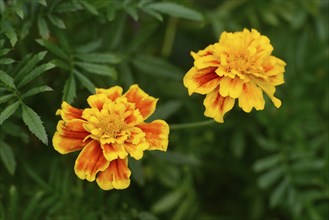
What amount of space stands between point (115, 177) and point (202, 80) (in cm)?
24

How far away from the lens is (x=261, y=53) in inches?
42.1

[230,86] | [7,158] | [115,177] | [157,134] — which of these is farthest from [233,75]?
[7,158]

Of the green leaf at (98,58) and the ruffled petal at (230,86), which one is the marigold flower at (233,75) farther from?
the green leaf at (98,58)

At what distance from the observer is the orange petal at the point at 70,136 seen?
1009mm

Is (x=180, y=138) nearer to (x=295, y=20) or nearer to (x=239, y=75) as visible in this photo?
(x=295, y=20)

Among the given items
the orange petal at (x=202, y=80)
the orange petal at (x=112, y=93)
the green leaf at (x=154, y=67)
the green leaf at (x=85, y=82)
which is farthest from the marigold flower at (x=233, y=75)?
the green leaf at (x=154, y=67)

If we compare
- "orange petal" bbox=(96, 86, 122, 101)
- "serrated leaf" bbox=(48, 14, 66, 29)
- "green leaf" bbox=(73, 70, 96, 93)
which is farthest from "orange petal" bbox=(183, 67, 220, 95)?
"serrated leaf" bbox=(48, 14, 66, 29)

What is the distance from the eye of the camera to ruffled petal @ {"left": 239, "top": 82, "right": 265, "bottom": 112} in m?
1.03

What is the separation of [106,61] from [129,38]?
0.54m

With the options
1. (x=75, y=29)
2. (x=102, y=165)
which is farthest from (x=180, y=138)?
(x=102, y=165)

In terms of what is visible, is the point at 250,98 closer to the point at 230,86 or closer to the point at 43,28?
the point at 230,86

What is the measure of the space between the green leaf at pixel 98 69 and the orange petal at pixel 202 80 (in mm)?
236

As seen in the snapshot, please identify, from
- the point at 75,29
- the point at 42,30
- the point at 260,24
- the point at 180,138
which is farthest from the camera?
the point at 260,24

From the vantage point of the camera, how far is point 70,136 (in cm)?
102
